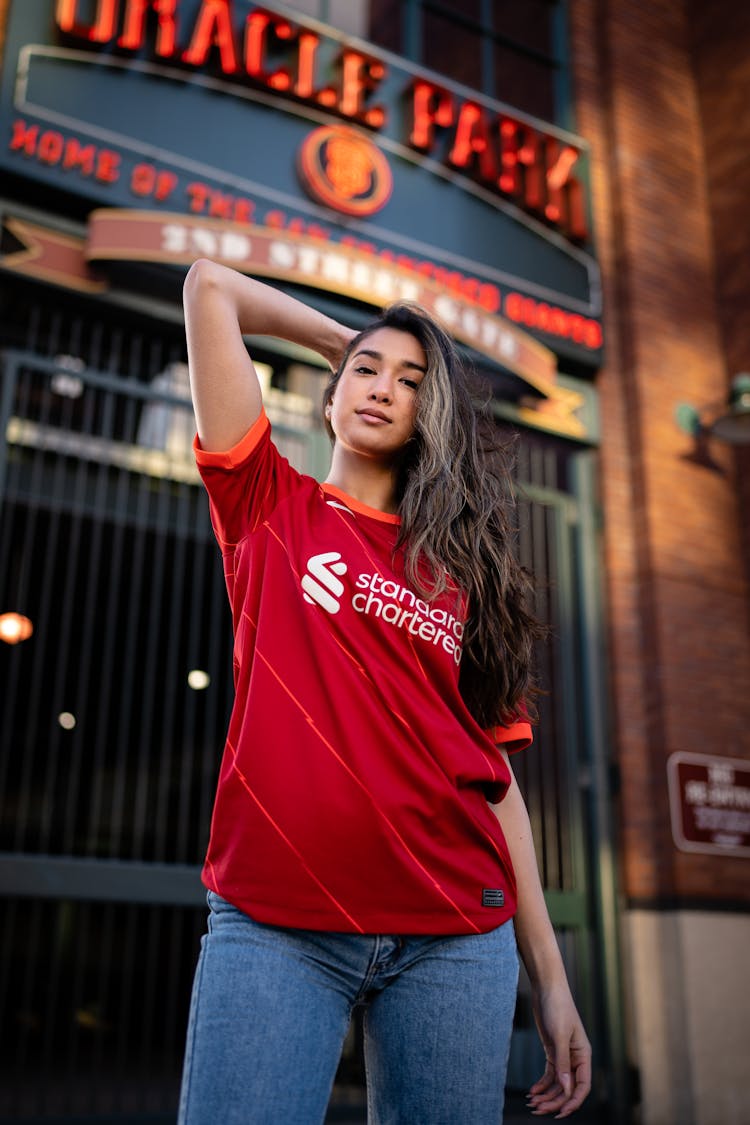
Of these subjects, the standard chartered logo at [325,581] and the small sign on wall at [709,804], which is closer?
the standard chartered logo at [325,581]

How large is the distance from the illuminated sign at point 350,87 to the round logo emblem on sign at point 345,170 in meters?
0.07

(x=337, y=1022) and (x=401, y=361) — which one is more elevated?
(x=401, y=361)

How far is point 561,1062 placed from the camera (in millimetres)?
1528

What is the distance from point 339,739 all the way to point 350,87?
5.97 m

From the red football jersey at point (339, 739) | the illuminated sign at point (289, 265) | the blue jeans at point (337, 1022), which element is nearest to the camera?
the blue jeans at point (337, 1022)

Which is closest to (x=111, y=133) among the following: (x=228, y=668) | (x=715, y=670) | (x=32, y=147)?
(x=32, y=147)

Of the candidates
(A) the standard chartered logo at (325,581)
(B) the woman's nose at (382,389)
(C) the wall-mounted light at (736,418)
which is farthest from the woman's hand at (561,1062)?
(C) the wall-mounted light at (736,418)

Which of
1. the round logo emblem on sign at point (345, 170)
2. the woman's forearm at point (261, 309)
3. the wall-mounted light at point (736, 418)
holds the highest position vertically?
the round logo emblem on sign at point (345, 170)

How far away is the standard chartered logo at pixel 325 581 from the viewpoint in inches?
58.8

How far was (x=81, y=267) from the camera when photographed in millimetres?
5328

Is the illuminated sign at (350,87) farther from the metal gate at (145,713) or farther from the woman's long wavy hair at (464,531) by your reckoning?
the woman's long wavy hair at (464,531)

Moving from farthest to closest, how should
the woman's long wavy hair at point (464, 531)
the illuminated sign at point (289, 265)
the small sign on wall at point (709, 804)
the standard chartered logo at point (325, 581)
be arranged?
the small sign on wall at point (709, 804) < the illuminated sign at point (289, 265) < the woman's long wavy hair at point (464, 531) < the standard chartered logo at point (325, 581)

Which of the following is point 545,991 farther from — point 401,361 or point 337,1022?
point 401,361

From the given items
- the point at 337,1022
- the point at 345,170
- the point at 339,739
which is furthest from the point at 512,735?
the point at 345,170
